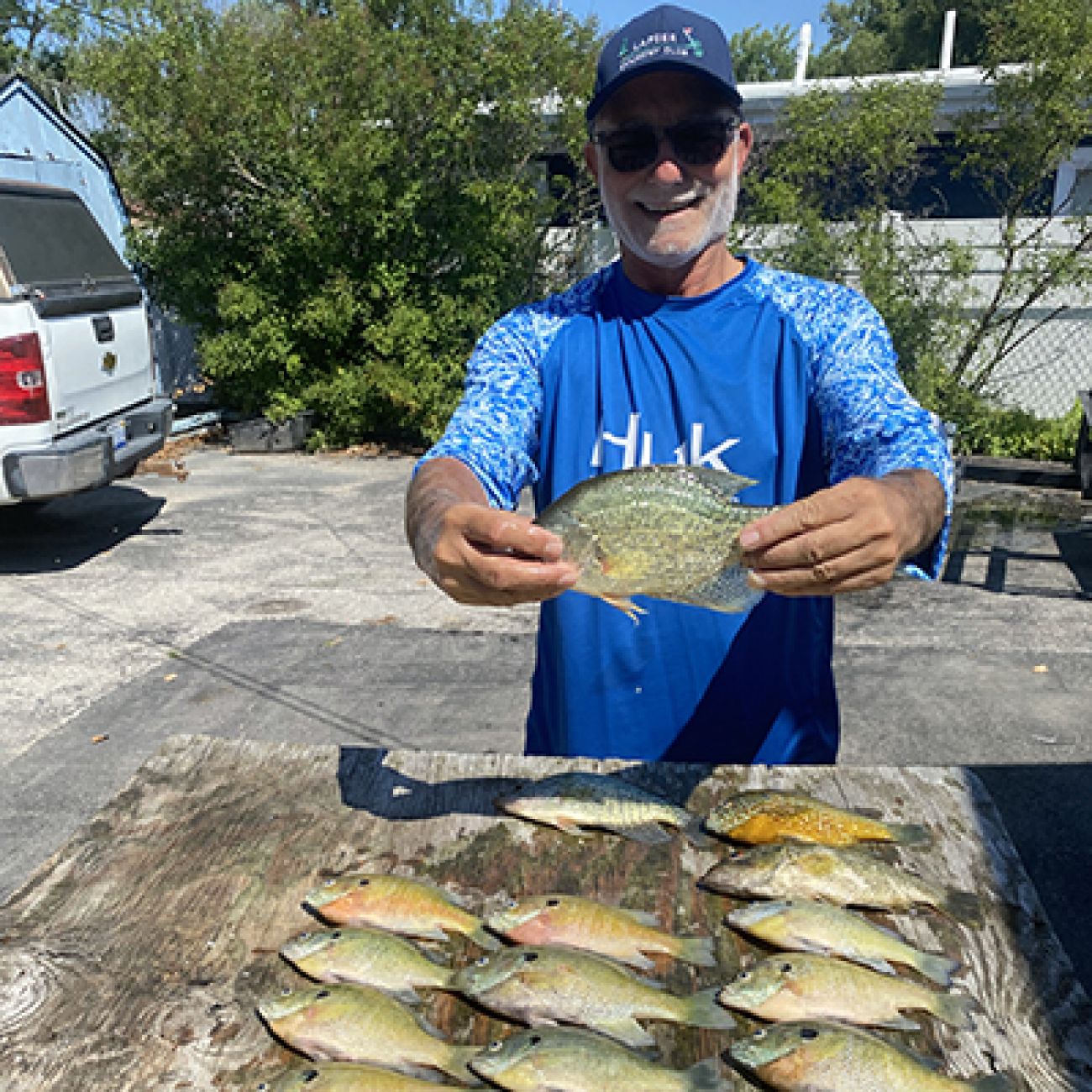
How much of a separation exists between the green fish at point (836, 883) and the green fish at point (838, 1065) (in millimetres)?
412

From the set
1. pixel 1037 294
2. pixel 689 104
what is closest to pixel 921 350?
pixel 1037 294

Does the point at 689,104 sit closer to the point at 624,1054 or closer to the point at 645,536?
the point at 645,536

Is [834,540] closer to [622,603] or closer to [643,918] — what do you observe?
[622,603]

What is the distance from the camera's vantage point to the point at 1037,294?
11.2 metres

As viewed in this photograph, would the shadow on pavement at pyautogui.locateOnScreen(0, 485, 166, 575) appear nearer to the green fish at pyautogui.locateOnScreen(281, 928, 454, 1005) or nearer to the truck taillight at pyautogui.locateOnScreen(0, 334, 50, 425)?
the truck taillight at pyautogui.locateOnScreen(0, 334, 50, 425)

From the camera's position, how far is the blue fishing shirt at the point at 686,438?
2.49 metres

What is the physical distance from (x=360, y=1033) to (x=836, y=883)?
100 centimetres

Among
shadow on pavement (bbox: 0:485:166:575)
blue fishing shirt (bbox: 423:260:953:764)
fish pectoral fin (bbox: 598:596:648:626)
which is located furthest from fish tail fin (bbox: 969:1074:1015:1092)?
shadow on pavement (bbox: 0:485:166:575)

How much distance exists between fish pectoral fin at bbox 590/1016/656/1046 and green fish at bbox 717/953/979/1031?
163 millimetres

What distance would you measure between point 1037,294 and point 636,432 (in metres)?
10.4

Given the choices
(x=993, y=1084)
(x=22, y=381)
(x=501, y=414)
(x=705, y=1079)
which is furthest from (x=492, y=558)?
(x=22, y=381)

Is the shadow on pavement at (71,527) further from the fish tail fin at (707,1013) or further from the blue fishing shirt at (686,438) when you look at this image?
the fish tail fin at (707,1013)

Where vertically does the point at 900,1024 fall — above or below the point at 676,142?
below

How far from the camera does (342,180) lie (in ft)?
40.4
